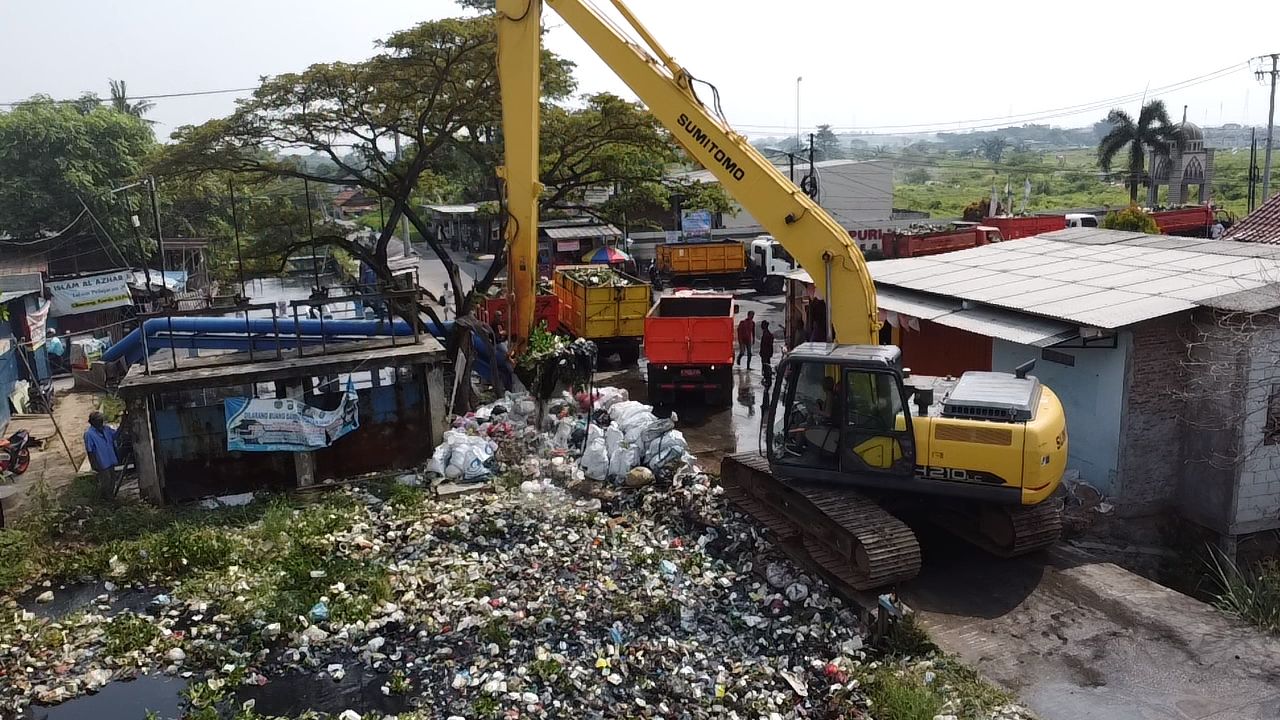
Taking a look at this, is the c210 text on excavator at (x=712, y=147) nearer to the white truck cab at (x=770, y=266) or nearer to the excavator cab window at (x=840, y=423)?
the excavator cab window at (x=840, y=423)

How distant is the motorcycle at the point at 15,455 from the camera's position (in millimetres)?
13805

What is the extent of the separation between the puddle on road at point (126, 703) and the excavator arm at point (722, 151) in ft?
27.8

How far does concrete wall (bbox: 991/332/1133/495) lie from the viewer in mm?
11305

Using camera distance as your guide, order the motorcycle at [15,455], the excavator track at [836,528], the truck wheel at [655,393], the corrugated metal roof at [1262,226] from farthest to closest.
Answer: the corrugated metal roof at [1262,226] → the truck wheel at [655,393] → the motorcycle at [15,455] → the excavator track at [836,528]

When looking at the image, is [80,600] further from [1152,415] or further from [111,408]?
[1152,415]

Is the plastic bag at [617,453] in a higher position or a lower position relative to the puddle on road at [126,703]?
higher

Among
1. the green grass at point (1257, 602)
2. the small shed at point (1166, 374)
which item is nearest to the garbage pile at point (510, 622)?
the green grass at point (1257, 602)

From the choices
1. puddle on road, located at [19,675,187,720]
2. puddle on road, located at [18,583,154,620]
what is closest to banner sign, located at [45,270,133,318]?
puddle on road, located at [18,583,154,620]

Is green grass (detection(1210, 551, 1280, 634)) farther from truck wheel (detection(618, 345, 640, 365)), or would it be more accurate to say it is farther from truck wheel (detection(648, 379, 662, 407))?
truck wheel (detection(618, 345, 640, 365))

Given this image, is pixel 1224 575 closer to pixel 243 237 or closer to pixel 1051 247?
pixel 1051 247

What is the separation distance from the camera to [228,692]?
7.88 m

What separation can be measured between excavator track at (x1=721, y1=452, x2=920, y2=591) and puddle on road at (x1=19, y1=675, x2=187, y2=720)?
19.4 ft

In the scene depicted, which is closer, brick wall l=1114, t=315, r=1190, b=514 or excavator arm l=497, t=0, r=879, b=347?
brick wall l=1114, t=315, r=1190, b=514

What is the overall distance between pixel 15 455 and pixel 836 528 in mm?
12406
